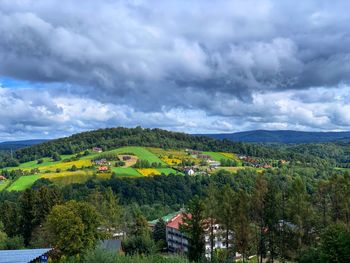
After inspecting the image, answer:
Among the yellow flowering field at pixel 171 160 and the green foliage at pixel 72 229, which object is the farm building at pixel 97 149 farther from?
the green foliage at pixel 72 229

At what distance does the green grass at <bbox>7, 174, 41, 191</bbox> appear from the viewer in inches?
3811

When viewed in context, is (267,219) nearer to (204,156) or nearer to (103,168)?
(103,168)

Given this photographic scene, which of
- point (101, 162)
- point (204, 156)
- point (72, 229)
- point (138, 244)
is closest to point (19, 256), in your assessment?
point (72, 229)

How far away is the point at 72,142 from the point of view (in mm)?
161750

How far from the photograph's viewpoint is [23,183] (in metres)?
102

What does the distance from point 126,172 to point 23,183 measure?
91.1 feet

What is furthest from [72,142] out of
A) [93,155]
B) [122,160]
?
[122,160]

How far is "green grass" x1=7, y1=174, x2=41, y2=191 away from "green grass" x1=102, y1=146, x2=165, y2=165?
36.1 meters

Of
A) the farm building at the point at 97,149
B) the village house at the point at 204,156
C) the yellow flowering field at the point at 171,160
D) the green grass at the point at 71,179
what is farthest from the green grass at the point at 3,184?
the village house at the point at 204,156

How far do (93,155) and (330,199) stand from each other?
112 m

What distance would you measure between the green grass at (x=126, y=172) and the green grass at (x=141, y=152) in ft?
42.8

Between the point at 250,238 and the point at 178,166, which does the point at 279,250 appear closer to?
the point at 250,238

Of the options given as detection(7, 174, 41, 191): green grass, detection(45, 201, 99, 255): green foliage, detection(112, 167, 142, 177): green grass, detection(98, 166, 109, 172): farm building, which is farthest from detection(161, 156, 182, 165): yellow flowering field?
detection(45, 201, 99, 255): green foliage

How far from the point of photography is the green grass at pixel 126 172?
361ft
